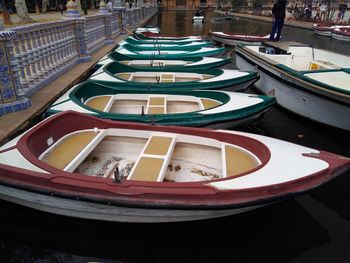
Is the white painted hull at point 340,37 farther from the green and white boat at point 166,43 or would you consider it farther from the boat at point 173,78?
the boat at point 173,78

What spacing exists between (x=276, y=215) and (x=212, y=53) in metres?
7.57

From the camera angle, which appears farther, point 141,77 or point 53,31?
point 141,77

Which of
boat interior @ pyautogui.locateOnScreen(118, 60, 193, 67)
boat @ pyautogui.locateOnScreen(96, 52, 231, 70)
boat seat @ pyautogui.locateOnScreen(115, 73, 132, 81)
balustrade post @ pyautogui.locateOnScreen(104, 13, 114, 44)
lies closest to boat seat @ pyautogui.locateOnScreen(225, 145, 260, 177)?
boat seat @ pyautogui.locateOnScreen(115, 73, 132, 81)

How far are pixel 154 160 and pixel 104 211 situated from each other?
2.88 ft

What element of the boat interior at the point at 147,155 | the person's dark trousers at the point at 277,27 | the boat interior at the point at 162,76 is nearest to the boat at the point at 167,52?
the boat interior at the point at 162,76

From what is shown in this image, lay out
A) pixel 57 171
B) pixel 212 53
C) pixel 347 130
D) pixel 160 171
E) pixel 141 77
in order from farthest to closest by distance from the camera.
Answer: pixel 212 53 < pixel 141 77 < pixel 347 130 < pixel 160 171 < pixel 57 171

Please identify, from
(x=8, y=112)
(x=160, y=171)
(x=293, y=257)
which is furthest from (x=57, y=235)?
A: (x=293, y=257)

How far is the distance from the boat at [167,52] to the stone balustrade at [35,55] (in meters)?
1.39

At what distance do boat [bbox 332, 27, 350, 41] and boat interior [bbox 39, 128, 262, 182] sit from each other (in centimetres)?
1991

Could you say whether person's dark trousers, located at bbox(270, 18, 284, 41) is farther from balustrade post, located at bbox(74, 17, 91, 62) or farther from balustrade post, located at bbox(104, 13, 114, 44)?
balustrade post, located at bbox(74, 17, 91, 62)

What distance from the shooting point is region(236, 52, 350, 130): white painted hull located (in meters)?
6.18

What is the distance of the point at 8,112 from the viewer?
5.16m

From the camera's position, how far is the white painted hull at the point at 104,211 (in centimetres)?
338

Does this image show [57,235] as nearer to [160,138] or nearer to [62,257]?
[62,257]
